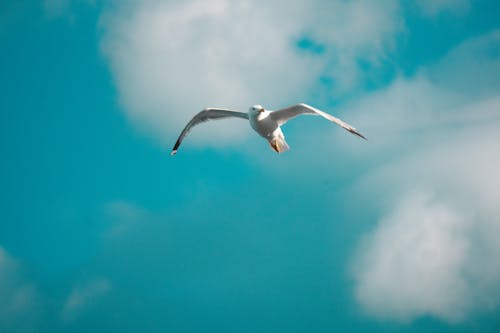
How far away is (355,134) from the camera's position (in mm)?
20000

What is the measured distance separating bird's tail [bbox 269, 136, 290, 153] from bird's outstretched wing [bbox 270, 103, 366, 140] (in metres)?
0.68

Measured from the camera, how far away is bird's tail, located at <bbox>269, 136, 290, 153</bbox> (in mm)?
21812

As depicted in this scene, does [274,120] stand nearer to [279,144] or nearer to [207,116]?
[279,144]

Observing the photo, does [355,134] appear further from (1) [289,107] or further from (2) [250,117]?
(2) [250,117]

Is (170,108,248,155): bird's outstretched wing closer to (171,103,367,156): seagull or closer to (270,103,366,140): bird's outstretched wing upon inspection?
(171,103,367,156): seagull

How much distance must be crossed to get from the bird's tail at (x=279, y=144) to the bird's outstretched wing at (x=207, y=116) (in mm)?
1822

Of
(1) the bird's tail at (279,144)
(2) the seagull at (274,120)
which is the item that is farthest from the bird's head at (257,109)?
(1) the bird's tail at (279,144)

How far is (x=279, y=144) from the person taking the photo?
2192cm

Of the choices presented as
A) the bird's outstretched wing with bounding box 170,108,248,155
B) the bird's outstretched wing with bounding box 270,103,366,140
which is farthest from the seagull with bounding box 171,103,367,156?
the bird's outstretched wing with bounding box 170,108,248,155

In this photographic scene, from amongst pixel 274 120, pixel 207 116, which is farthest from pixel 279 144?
pixel 207 116

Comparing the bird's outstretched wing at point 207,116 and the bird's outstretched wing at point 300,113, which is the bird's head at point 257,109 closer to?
the bird's outstretched wing at point 300,113

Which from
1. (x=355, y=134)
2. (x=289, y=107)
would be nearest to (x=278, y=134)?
(x=289, y=107)

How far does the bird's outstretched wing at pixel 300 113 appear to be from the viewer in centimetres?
2011

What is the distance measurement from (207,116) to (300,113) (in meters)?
4.54
